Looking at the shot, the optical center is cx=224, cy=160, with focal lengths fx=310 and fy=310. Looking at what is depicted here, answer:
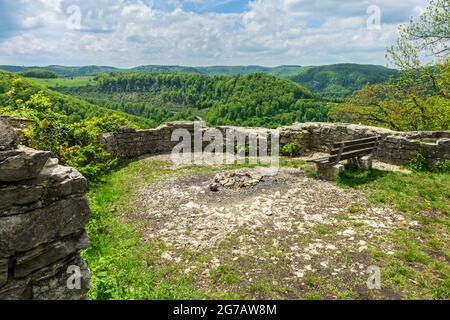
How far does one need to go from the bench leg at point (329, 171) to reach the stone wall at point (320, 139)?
2697mm

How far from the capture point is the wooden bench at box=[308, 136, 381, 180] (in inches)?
336

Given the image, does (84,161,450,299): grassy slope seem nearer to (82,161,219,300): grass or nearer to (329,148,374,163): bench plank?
(82,161,219,300): grass

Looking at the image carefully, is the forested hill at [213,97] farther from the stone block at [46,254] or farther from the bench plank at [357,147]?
the stone block at [46,254]

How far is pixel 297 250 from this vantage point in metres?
5.32

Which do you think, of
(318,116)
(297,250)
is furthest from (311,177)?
(318,116)

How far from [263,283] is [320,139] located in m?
9.04

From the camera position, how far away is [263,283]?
4.49 m

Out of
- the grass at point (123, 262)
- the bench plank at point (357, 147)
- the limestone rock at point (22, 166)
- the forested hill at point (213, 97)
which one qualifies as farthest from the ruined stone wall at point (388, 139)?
the forested hill at point (213, 97)

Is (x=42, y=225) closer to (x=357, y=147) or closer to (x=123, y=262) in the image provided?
(x=123, y=262)

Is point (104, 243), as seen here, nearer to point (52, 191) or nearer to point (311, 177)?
point (52, 191)

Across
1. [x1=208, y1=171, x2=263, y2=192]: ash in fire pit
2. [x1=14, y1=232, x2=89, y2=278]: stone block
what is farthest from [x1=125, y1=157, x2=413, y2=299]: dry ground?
[x1=14, y1=232, x2=89, y2=278]: stone block

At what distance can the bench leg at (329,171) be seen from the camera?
337 inches

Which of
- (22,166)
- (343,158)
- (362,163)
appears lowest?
(362,163)

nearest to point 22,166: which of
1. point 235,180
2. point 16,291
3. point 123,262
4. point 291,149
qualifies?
point 16,291
